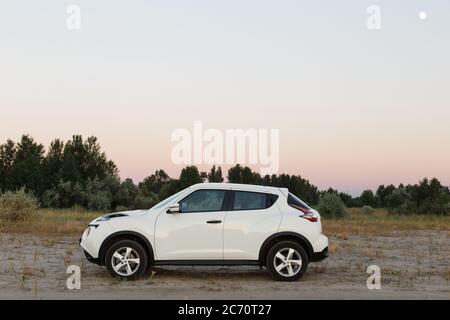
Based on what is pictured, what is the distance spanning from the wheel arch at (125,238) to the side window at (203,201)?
0.86 meters

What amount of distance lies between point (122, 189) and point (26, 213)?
2844 cm

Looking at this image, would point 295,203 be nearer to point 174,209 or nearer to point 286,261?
point 286,261

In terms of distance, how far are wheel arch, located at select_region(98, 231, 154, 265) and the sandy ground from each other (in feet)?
1.50

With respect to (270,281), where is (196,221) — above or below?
above

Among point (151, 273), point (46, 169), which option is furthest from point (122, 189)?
point (151, 273)

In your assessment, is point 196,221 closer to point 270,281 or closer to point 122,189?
point 270,281

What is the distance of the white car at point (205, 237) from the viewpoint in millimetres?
10414

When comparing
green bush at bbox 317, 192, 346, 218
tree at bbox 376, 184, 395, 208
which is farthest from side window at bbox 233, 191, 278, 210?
tree at bbox 376, 184, 395, 208

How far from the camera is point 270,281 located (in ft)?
35.1

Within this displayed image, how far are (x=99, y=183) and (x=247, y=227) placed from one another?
150ft

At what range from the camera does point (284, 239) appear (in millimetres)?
10602

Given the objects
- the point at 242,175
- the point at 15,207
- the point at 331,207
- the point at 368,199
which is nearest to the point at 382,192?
the point at 368,199

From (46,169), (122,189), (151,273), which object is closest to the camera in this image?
(151,273)
